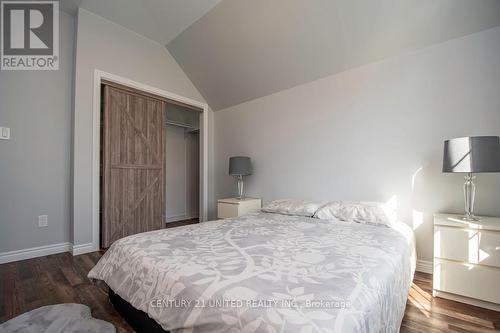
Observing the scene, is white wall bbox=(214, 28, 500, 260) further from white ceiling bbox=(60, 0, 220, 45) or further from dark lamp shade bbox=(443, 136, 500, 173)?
white ceiling bbox=(60, 0, 220, 45)

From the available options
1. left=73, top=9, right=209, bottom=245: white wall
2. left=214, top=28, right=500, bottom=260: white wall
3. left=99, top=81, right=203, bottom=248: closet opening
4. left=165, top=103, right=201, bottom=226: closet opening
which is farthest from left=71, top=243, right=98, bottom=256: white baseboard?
left=214, top=28, right=500, bottom=260: white wall

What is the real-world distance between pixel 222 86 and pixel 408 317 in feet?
11.6

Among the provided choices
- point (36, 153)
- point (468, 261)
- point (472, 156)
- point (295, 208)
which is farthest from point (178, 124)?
point (468, 261)

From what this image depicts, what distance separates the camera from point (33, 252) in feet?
→ 8.36

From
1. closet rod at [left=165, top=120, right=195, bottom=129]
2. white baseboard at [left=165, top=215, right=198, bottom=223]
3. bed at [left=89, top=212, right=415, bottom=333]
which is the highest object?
closet rod at [left=165, top=120, right=195, bottom=129]

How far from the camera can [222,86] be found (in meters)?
3.69

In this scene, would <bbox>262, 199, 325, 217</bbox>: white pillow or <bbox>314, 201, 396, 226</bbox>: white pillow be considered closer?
<bbox>314, 201, 396, 226</bbox>: white pillow

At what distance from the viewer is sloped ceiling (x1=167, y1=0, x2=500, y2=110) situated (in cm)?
203

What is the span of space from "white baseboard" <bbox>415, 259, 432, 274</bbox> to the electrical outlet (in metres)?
4.10

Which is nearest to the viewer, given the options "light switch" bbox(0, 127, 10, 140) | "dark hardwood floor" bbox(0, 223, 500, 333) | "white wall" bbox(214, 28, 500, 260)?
"dark hardwood floor" bbox(0, 223, 500, 333)

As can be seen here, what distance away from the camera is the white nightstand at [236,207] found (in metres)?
3.11

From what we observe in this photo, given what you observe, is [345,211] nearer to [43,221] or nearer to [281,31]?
[281,31]

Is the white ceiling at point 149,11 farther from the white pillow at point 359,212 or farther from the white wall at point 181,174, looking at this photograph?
the white pillow at point 359,212

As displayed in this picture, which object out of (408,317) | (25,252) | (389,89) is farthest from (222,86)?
(408,317)
